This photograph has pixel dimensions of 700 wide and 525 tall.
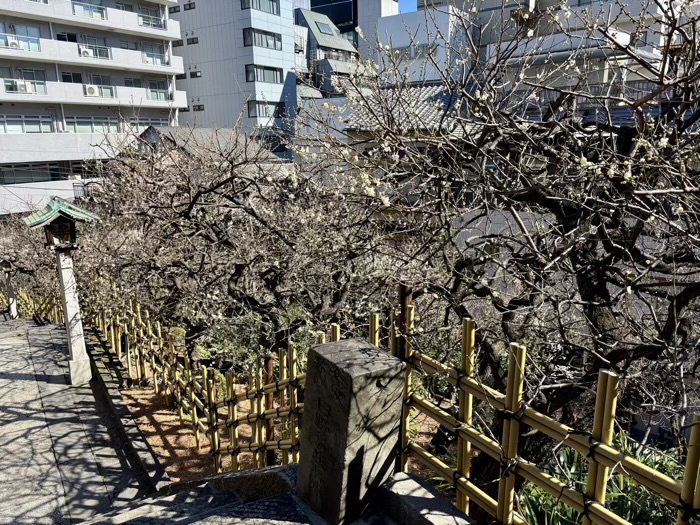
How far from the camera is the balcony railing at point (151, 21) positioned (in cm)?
2964

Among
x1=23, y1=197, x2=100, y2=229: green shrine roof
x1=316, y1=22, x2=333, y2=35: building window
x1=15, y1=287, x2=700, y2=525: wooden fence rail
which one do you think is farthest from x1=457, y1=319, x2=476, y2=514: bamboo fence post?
x1=316, y1=22, x2=333, y2=35: building window

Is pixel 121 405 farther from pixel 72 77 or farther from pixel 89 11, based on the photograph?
pixel 89 11

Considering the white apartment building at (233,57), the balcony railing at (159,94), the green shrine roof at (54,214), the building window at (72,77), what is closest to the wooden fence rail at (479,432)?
the green shrine roof at (54,214)

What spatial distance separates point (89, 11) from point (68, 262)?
81.6ft

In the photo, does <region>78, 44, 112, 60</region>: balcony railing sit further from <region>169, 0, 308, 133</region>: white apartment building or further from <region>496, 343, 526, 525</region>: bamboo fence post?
<region>496, 343, 526, 525</region>: bamboo fence post

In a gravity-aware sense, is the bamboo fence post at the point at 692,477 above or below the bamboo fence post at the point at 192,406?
above

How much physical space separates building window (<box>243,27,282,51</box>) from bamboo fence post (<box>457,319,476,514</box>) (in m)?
34.1

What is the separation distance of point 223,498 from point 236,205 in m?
3.80

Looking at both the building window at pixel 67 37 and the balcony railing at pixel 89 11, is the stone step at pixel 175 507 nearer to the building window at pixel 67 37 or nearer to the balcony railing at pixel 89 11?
the balcony railing at pixel 89 11

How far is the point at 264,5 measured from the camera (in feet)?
110

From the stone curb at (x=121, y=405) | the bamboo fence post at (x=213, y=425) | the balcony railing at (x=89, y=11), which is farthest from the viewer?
the balcony railing at (x=89, y=11)

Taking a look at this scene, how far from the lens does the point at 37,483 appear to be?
5.07 metres

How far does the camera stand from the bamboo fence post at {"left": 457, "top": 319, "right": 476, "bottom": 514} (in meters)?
2.52

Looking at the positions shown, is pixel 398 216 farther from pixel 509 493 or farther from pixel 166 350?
pixel 509 493
